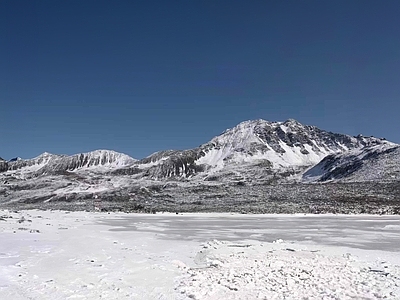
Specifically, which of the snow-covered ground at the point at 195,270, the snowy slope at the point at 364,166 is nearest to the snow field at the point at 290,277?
the snow-covered ground at the point at 195,270

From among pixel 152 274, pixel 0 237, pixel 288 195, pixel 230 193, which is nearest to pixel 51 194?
pixel 230 193

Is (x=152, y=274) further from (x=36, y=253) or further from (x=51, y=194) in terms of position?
(x=51, y=194)

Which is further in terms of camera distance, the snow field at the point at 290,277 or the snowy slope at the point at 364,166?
the snowy slope at the point at 364,166

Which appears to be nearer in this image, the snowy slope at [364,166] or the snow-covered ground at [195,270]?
the snow-covered ground at [195,270]

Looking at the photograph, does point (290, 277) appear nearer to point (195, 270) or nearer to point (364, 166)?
point (195, 270)

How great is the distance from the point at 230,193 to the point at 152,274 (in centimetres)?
6098

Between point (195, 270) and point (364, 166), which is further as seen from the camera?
point (364, 166)

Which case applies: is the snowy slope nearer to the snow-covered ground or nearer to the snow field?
the snow-covered ground

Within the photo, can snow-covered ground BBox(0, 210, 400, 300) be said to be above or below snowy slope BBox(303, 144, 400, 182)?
below

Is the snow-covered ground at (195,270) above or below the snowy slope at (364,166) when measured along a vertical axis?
below

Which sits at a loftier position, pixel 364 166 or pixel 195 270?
pixel 364 166

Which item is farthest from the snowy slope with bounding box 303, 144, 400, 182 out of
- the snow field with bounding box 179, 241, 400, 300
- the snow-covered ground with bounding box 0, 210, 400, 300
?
the snow field with bounding box 179, 241, 400, 300

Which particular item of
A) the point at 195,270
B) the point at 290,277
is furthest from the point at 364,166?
the point at 195,270

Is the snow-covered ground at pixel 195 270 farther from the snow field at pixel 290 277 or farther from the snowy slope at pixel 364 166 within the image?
the snowy slope at pixel 364 166
